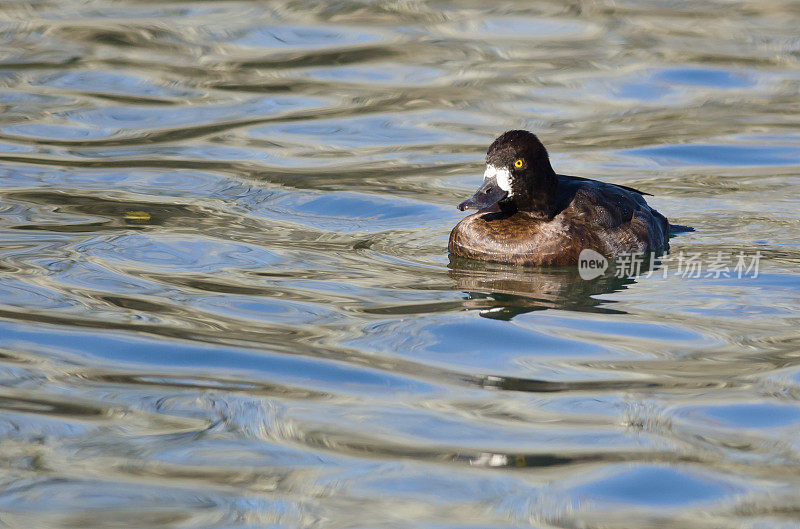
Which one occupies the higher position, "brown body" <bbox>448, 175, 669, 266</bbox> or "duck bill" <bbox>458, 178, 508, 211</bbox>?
"duck bill" <bbox>458, 178, 508, 211</bbox>

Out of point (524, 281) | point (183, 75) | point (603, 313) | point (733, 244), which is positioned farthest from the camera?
point (183, 75)

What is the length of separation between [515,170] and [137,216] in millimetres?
2862

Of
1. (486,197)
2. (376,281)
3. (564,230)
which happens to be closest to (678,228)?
(564,230)

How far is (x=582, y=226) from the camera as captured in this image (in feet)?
26.7

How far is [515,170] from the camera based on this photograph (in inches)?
314

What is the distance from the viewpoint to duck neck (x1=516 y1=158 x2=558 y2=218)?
8.10 metres

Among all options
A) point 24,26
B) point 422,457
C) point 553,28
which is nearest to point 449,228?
point 422,457

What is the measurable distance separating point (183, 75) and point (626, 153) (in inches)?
198

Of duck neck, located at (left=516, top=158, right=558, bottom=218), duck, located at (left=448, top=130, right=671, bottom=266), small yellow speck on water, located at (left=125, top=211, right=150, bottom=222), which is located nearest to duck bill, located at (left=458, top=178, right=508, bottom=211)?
duck, located at (left=448, top=130, right=671, bottom=266)

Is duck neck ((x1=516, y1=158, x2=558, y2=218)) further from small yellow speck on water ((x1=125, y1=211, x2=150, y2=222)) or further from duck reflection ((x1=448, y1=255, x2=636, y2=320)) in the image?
small yellow speck on water ((x1=125, y1=211, x2=150, y2=222))

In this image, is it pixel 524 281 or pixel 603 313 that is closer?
pixel 603 313

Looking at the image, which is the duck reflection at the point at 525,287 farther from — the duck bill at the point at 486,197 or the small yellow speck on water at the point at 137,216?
the small yellow speck on water at the point at 137,216

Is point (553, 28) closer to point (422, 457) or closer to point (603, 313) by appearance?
point (603, 313)

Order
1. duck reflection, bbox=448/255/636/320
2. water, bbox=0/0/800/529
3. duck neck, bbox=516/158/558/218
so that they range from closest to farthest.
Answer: water, bbox=0/0/800/529 → duck reflection, bbox=448/255/636/320 → duck neck, bbox=516/158/558/218
